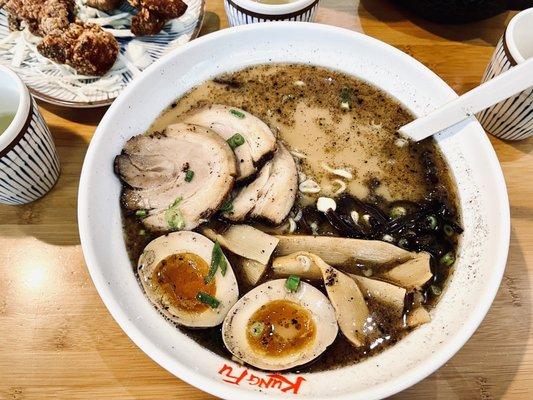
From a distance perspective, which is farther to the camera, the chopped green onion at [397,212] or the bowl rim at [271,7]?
the bowl rim at [271,7]

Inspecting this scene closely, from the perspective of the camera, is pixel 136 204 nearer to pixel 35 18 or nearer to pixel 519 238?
pixel 35 18

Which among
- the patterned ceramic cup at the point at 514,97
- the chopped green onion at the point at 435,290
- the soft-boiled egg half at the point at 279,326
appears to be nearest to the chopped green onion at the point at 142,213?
the soft-boiled egg half at the point at 279,326

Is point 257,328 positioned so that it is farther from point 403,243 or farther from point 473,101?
point 473,101

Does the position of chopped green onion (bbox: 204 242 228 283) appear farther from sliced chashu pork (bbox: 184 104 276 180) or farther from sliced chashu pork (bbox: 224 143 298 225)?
sliced chashu pork (bbox: 184 104 276 180)

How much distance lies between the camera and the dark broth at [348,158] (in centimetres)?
148

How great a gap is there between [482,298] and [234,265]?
28.5 inches

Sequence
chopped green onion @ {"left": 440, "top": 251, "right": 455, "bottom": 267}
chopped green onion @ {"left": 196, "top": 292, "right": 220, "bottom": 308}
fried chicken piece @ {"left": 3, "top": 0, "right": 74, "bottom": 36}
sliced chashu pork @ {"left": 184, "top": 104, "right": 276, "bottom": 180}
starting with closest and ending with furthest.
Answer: chopped green onion @ {"left": 196, "top": 292, "right": 220, "bottom": 308}
chopped green onion @ {"left": 440, "top": 251, "right": 455, "bottom": 267}
sliced chashu pork @ {"left": 184, "top": 104, "right": 276, "bottom": 180}
fried chicken piece @ {"left": 3, "top": 0, "right": 74, "bottom": 36}

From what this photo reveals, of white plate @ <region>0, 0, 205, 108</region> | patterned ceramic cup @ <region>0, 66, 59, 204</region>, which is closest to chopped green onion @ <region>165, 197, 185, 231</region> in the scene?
patterned ceramic cup @ <region>0, 66, 59, 204</region>

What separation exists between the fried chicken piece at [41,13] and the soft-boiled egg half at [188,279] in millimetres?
A: 1180

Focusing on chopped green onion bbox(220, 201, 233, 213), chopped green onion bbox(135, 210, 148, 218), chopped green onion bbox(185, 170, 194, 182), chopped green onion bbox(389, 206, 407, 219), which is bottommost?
chopped green onion bbox(135, 210, 148, 218)

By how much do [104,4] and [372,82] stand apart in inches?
48.8

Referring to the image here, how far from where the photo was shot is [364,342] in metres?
1.40

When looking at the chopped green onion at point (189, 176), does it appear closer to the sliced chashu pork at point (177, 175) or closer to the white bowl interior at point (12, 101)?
the sliced chashu pork at point (177, 175)

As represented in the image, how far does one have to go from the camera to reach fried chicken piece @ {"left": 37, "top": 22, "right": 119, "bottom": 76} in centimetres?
195
